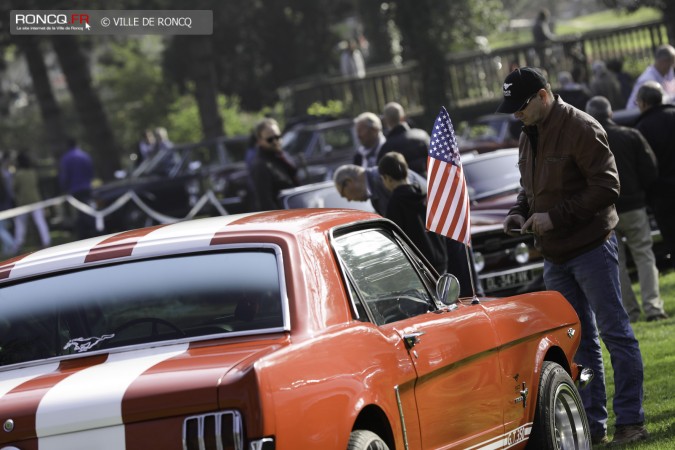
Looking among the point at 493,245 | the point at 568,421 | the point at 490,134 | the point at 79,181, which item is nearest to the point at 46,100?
the point at 79,181

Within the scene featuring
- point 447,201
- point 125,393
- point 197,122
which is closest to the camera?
point 125,393

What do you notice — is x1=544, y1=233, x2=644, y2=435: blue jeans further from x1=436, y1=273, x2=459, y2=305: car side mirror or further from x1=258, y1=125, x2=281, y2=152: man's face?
x1=258, y1=125, x2=281, y2=152: man's face

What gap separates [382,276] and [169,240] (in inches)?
38.2

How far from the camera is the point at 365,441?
15.6 ft

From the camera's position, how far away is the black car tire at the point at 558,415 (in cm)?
661

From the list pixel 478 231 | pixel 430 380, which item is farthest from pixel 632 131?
pixel 430 380

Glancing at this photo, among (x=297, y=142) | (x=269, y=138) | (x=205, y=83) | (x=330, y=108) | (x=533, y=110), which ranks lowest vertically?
(x=533, y=110)

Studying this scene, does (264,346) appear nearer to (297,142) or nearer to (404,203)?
(404,203)

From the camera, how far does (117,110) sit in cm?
5238

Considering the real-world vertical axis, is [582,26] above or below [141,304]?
above

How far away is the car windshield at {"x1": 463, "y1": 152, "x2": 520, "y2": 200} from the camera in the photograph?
14422 millimetres

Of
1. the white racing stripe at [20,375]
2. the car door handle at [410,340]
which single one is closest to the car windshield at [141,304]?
the white racing stripe at [20,375]

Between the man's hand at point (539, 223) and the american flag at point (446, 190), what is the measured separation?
59 centimetres

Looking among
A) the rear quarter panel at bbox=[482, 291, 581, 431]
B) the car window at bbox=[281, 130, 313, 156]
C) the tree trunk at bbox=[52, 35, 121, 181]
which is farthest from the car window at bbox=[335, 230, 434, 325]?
the tree trunk at bbox=[52, 35, 121, 181]
